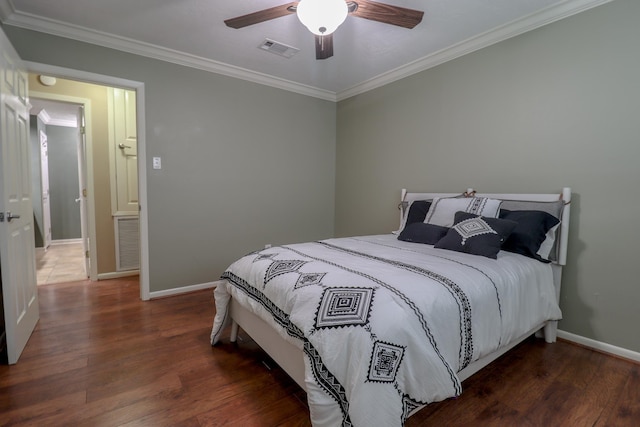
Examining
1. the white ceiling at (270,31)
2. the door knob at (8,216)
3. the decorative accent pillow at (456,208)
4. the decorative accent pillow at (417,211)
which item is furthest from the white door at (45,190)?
the decorative accent pillow at (456,208)

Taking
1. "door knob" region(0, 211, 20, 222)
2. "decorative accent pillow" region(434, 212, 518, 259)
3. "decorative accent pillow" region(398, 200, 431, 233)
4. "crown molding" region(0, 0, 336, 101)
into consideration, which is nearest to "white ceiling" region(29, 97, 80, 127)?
"crown molding" region(0, 0, 336, 101)

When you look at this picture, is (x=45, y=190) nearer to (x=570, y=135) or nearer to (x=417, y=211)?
(x=417, y=211)

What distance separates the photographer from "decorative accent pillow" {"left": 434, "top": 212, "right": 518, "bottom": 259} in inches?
76.9

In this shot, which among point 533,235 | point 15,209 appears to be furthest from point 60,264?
point 533,235

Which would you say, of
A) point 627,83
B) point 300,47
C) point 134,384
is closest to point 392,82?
point 300,47

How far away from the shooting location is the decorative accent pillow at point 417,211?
285cm

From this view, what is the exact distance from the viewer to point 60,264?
170 inches

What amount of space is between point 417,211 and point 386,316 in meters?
1.89

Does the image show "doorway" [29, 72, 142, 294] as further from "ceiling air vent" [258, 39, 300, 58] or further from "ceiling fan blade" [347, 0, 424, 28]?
"ceiling fan blade" [347, 0, 424, 28]

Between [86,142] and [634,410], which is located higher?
[86,142]

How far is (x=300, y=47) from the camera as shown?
284 centimetres

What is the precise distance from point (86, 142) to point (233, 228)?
199cm

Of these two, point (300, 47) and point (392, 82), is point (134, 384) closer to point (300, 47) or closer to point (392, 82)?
point (300, 47)

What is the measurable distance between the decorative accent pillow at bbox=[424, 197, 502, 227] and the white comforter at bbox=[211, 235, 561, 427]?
1.62 feet
